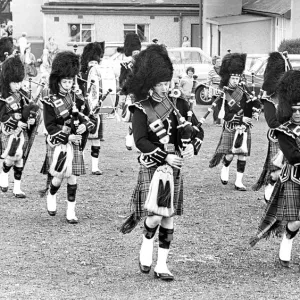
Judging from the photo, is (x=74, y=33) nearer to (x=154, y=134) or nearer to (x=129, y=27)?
(x=129, y=27)

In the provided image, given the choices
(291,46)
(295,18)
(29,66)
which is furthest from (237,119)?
(295,18)

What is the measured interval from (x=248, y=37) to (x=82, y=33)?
9192mm

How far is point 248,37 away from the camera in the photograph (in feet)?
105

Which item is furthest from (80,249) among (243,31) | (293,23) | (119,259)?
(243,31)

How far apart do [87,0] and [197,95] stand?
17858 mm

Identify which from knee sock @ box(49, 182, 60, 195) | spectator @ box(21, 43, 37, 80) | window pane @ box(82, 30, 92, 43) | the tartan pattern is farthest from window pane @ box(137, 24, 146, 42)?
the tartan pattern

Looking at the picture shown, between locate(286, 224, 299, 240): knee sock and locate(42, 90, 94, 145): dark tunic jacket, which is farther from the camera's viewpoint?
locate(42, 90, 94, 145): dark tunic jacket

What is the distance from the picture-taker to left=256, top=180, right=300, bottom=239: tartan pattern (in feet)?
22.8

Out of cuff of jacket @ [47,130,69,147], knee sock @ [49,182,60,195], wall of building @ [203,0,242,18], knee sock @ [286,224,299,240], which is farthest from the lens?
wall of building @ [203,0,242,18]

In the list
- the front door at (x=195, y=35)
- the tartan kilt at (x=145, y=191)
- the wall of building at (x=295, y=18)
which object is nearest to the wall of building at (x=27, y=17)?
the front door at (x=195, y=35)

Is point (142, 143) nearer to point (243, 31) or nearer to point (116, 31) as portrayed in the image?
point (243, 31)

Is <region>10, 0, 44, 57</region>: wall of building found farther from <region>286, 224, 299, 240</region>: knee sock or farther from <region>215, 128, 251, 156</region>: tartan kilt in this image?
<region>286, 224, 299, 240</region>: knee sock

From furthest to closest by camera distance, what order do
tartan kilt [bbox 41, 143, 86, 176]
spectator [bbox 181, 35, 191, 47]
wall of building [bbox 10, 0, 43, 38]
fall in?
wall of building [bbox 10, 0, 43, 38] < spectator [bbox 181, 35, 191, 47] < tartan kilt [bbox 41, 143, 86, 176]

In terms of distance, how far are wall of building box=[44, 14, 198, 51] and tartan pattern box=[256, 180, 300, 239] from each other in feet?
102
